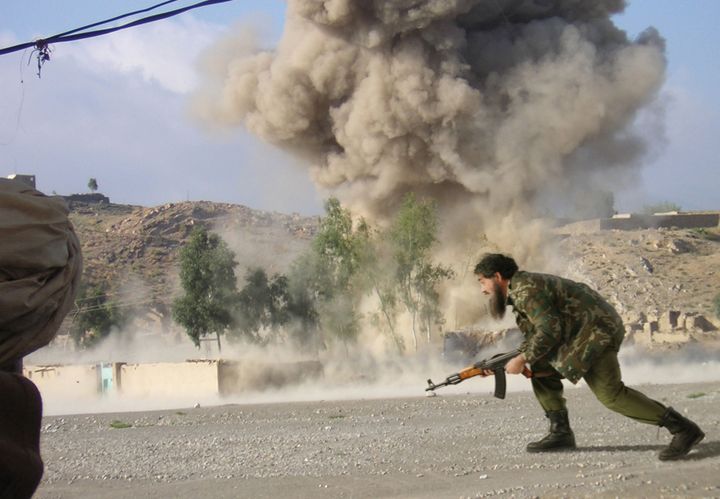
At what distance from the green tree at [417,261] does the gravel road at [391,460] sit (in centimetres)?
2004

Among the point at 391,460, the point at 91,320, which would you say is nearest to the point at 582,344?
the point at 391,460

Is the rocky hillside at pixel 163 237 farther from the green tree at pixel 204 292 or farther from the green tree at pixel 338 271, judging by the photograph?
the green tree at pixel 338 271

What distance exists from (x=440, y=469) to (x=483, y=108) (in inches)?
1110

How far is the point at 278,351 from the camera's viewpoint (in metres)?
34.7

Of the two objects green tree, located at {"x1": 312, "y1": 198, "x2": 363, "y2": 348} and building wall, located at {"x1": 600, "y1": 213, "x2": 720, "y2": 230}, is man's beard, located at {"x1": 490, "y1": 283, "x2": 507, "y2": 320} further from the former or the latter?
building wall, located at {"x1": 600, "y1": 213, "x2": 720, "y2": 230}

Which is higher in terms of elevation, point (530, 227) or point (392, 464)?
point (530, 227)

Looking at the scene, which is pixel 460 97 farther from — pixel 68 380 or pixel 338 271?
pixel 68 380

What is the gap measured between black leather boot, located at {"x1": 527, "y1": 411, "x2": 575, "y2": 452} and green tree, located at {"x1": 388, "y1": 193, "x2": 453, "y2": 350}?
23711 mm

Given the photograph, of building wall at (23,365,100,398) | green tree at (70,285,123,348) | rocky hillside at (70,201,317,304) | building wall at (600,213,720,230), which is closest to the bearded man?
building wall at (23,365,100,398)

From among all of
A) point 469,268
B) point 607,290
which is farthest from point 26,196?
point 607,290

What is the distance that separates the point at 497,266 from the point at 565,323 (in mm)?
556

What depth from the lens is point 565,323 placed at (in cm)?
567

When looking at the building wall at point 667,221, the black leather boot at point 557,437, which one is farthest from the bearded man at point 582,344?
the building wall at point 667,221

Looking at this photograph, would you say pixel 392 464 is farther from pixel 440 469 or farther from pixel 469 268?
pixel 469 268
